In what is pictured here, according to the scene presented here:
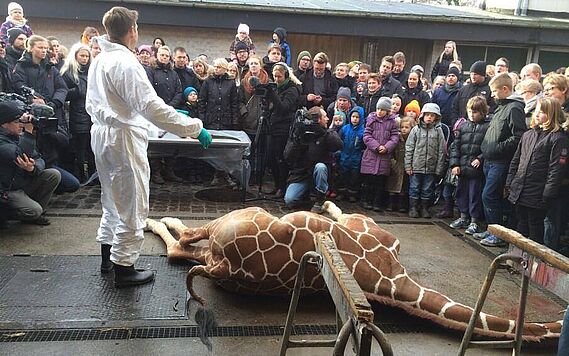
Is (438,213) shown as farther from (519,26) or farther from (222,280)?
(519,26)

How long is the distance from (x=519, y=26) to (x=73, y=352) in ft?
44.5

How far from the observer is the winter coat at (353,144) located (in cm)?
686

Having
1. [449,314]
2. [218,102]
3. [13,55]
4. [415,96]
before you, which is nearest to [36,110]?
[13,55]

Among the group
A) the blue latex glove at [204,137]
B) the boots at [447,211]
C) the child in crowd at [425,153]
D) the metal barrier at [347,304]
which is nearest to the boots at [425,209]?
the child in crowd at [425,153]

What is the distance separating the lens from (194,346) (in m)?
3.34

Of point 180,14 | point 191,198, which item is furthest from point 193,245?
→ point 180,14

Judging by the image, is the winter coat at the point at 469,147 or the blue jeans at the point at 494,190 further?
the winter coat at the point at 469,147

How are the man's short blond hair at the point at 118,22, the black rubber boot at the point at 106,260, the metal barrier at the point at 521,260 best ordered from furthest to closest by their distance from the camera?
the black rubber boot at the point at 106,260
the man's short blond hair at the point at 118,22
the metal barrier at the point at 521,260

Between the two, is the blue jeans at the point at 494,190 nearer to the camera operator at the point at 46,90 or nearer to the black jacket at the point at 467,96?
the black jacket at the point at 467,96

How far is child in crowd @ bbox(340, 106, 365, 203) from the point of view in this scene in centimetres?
687

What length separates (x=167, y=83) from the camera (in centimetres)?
736

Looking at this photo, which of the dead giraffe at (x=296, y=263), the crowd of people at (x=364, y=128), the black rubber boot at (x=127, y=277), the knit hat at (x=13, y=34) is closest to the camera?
the dead giraffe at (x=296, y=263)

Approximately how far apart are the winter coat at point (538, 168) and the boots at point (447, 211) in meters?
1.31

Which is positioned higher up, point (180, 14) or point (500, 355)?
point (180, 14)
